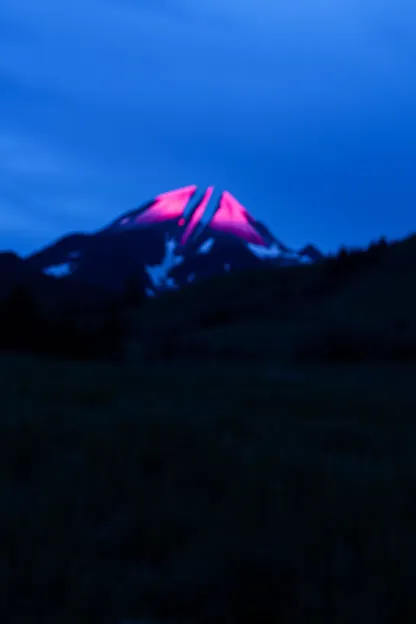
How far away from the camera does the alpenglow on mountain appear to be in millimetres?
70438

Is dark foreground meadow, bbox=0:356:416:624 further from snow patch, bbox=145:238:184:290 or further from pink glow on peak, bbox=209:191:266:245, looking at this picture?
pink glow on peak, bbox=209:191:266:245

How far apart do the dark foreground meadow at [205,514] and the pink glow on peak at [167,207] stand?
254 ft

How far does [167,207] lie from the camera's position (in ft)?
288

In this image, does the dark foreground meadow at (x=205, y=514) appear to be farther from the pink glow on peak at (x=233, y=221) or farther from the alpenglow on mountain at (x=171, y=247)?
the pink glow on peak at (x=233, y=221)

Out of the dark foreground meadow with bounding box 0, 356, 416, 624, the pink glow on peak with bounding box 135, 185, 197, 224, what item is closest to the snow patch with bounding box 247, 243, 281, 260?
the pink glow on peak with bounding box 135, 185, 197, 224

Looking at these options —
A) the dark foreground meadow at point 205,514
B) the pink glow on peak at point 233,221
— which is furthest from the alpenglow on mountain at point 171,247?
the dark foreground meadow at point 205,514

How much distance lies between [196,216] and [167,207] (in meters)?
5.62

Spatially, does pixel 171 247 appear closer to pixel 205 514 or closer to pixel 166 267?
pixel 166 267

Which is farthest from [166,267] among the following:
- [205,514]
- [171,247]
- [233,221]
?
[205,514]

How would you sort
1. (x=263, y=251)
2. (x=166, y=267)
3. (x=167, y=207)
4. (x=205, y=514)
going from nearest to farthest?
(x=205, y=514) < (x=166, y=267) < (x=263, y=251) < (x=167, y=207)

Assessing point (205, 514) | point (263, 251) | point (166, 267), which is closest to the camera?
point (205, 514)

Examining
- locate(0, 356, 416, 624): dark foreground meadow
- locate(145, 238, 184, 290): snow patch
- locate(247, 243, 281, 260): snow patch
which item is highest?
locate(247, 243, 281, 260): snow patch

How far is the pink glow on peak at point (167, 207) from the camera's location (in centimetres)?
8532

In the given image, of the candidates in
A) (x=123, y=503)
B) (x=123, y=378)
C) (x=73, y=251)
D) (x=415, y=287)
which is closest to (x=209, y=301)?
(x=415, y=287)
